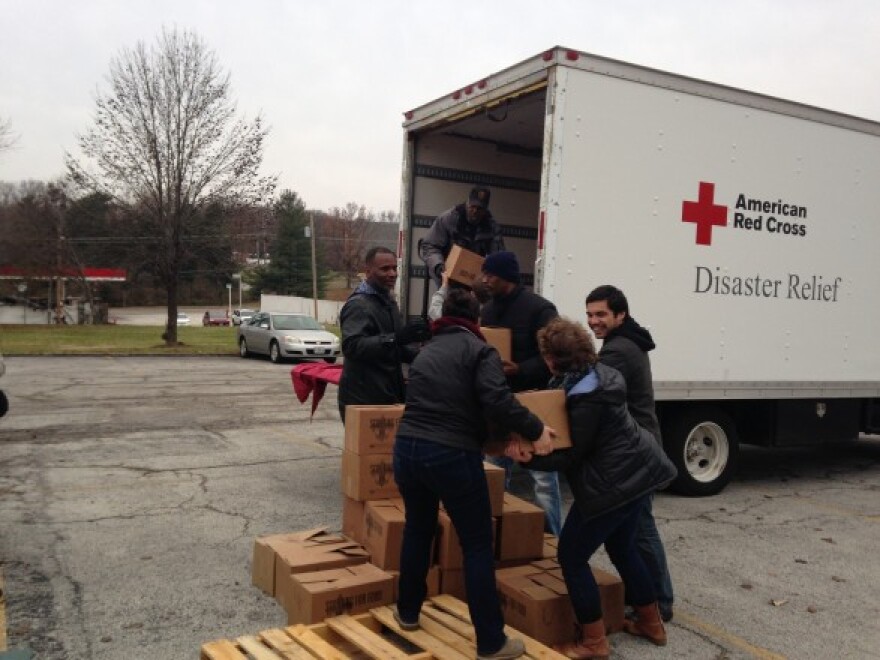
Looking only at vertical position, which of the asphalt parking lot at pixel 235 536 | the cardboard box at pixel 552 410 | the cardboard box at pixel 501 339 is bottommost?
the asphalt parking lot at pixel 235 536

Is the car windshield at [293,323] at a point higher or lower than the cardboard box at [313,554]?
higher

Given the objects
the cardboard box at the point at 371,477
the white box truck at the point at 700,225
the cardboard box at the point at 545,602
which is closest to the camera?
the cardboard box at the point at 545,602

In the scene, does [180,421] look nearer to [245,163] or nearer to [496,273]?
[496,273]

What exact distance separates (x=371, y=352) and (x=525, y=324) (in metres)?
1.02

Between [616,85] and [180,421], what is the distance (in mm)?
7278

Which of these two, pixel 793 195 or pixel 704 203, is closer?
pixel 704 203

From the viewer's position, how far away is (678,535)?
5770mm

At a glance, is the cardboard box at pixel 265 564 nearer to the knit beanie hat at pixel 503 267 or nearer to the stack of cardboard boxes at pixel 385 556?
the stack of cardboard boxes at pixel 385 556

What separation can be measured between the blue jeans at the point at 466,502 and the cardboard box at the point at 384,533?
676 mm

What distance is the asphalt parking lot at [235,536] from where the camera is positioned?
4.01 meters

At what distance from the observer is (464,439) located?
3.31m

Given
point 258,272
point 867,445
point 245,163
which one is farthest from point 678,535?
point 258,272

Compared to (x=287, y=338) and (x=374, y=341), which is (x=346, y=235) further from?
(x=374, y=341)


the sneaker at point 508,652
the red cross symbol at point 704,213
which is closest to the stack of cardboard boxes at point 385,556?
the sneaker at point 508,652
